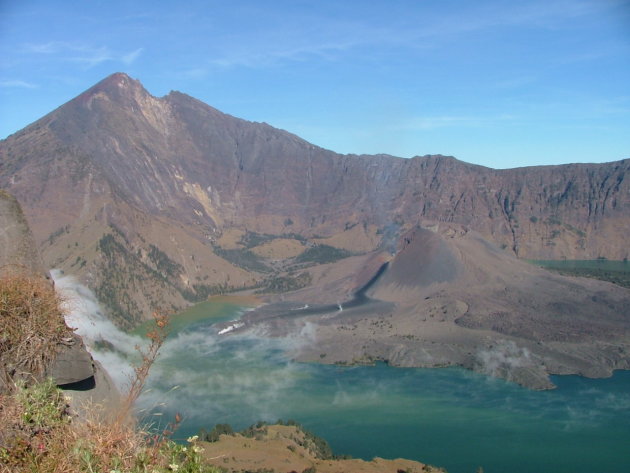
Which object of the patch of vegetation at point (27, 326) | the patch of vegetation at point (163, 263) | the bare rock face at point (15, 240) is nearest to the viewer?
the patch of vegetation at point (27, 326)

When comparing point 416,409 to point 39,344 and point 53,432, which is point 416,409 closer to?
point 39,344

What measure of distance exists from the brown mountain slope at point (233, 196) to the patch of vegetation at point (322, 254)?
0.77 m

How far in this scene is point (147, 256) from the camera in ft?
317

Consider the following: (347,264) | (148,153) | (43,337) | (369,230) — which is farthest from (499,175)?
(43,337)

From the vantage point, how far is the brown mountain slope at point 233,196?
9800 cm

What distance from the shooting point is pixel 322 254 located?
142625 millimetres

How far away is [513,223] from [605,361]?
103934 mm

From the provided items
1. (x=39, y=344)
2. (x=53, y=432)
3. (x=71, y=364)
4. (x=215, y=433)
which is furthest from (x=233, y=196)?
(x=53, y=432)

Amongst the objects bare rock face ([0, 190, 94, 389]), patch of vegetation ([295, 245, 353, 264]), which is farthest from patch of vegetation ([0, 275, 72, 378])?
patch of vegetation ([295, 245, 353, 264])

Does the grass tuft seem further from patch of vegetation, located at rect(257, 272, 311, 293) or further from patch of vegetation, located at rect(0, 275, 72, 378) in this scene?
patch of vegetation, located at rect(257, 272, 311, 293)

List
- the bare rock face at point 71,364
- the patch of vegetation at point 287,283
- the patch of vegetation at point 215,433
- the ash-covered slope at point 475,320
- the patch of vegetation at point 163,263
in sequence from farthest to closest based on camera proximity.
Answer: the patch of vegetation at point 287,283
the patch of vegetation at point 163,263
the ash-covered slope at point 475,320
the patch of vegetation at point 215,433
the bare rock face at point 71,364

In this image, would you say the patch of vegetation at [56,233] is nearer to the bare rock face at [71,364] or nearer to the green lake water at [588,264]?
the bare rock face at [71,364]

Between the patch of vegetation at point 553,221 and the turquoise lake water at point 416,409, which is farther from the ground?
the patch of vegetation at point 553,221

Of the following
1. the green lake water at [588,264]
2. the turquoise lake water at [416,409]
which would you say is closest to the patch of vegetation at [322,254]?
the green lake water at [588,264]
